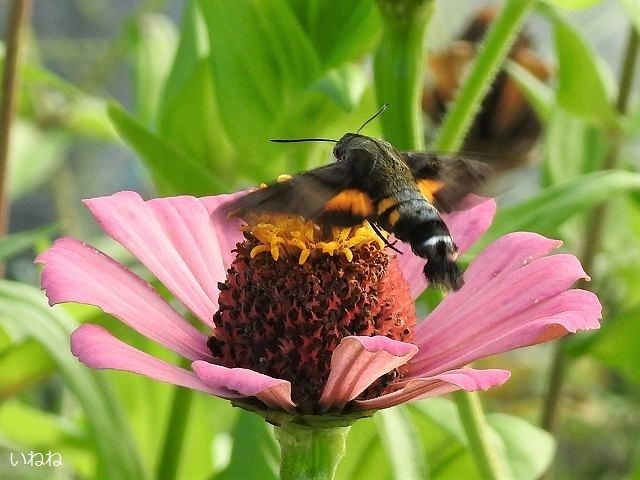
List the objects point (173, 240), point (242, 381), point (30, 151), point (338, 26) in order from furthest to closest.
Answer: point (30, 151) < point (338, 26) < point (173, 240) < point (242, 381)

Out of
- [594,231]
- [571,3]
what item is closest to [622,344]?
[594,231]

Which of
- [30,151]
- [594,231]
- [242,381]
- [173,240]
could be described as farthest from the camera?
[30,151]

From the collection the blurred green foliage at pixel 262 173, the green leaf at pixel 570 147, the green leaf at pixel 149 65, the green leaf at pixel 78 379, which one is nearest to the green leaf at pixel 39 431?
the blurred green foliage at pixel 262 173

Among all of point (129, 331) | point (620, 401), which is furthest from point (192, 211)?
point (620, 401)

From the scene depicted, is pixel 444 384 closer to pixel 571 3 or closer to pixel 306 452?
pixel 306 452

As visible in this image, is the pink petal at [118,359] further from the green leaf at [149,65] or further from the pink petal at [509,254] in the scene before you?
the green leaf at [149,65]

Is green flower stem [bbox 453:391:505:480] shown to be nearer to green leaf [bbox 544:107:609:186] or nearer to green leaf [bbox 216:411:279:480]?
green leaf [bbox 216:411:279:480]

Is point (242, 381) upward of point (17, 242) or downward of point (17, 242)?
downward

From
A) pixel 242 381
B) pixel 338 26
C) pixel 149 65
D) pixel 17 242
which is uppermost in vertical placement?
pixel 149 65
